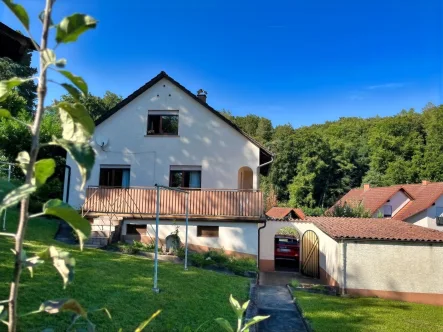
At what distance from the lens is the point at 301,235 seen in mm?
18656

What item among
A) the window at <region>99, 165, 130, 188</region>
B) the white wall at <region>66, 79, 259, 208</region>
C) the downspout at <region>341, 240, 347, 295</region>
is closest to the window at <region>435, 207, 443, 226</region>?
the downspout at <region>341, 240, 347, 295</region>

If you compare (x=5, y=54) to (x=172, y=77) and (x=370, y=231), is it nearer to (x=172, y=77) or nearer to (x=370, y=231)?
(x=172, y=77)

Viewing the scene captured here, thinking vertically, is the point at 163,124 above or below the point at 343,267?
above

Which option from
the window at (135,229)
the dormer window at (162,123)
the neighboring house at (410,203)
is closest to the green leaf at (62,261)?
the window at (135,229)

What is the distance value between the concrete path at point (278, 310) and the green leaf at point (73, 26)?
7.59 metres

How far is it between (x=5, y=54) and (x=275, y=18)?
15.6 m

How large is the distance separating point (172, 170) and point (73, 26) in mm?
16182

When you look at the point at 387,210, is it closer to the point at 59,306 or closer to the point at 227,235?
the point at 227,235

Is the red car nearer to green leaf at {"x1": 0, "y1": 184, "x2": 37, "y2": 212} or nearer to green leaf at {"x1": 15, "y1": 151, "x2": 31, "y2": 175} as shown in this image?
green leaf at {"x1": 15, "y1": 151, "x2": 31, "y2": 175}

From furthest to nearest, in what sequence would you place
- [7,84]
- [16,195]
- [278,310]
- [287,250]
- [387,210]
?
[387,210] < [287,250] < [278,310] < [7,84] < [16,195]

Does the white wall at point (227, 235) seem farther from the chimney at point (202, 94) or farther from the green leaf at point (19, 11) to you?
Answer: the green leaf at point (19, 11)

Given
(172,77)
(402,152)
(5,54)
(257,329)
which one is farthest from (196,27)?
(402,152)

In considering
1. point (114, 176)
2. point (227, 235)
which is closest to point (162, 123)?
point (114, 176)

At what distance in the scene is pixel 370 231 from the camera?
14422 millimetres
